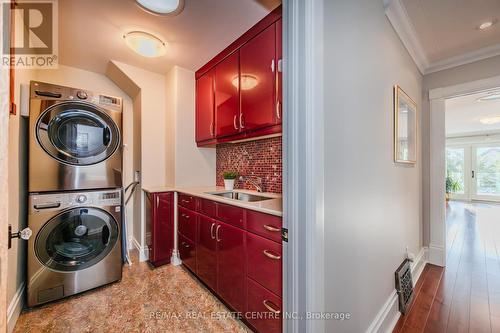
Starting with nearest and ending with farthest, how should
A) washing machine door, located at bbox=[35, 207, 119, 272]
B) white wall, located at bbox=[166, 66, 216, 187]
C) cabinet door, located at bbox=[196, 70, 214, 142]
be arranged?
washing machine door, located at bbox=[35, 207, 119, 272] → cabinet door, located at bbox=[196, 70, 214, 142] → white wall, located at bbox=[166, 66, 216, 187]

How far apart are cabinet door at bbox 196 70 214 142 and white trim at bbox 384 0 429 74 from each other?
176cm

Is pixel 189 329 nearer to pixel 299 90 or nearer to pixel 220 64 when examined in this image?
pixel 299 90

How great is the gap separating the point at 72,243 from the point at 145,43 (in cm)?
196

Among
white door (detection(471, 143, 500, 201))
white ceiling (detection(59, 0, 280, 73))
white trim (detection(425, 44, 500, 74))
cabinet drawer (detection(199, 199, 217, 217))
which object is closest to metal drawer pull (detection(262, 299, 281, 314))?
cabinet drawer (detection(199, 199, 217, 217))

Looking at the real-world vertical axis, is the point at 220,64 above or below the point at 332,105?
above

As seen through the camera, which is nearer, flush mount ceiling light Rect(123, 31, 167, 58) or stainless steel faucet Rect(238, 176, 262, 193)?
flush mount ceiling light Rect(123, 31, 167, 58)

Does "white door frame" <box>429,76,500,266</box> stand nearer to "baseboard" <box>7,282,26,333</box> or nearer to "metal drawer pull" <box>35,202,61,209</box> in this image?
"metal drawer pull" <box>35,202,61,209</box>

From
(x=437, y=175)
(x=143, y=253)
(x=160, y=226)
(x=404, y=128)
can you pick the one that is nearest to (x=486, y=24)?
(x=404, y=128)

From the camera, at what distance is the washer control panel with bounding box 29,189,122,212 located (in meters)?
1.66

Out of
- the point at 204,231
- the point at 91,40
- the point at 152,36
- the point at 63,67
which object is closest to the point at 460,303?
the point at 204,231

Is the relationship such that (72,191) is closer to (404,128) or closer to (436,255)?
(404,128)

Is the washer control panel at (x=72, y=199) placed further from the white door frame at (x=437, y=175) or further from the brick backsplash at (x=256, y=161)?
the white door frame at (x=437, y=175)

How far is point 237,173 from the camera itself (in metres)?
2.62

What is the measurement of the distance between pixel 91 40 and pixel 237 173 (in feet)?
6.60
